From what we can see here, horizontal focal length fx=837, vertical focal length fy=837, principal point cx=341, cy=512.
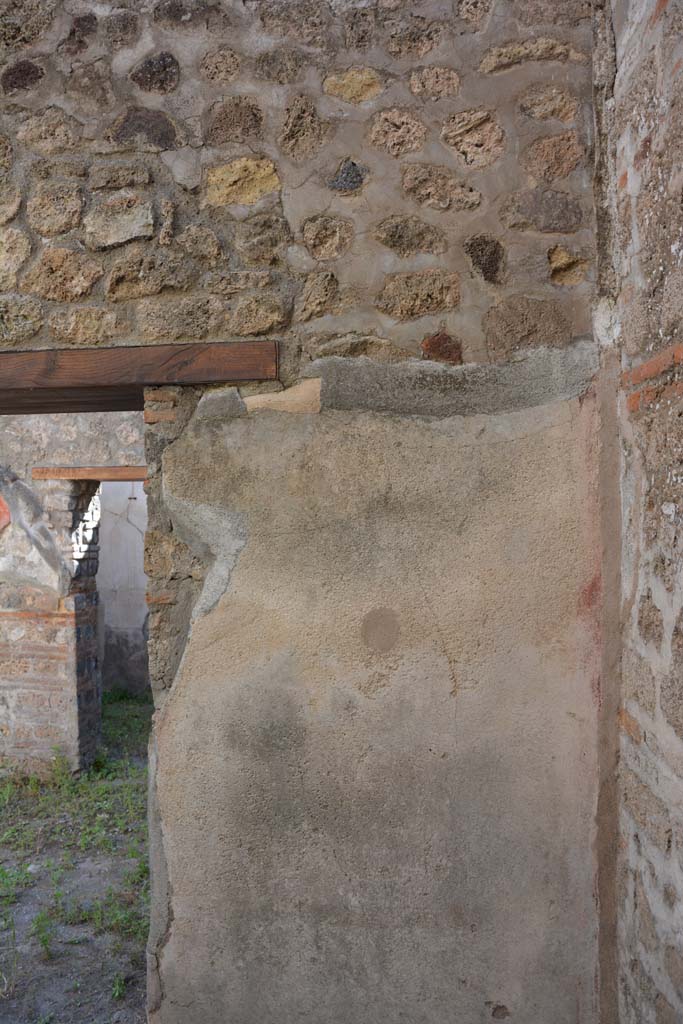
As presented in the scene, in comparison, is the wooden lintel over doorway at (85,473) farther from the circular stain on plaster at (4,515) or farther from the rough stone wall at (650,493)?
the rough stone wall at (650,493)

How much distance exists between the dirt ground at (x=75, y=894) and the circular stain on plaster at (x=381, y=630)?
2225 mm

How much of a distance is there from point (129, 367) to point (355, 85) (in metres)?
1.03

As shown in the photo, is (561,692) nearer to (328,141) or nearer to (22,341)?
(328,141)

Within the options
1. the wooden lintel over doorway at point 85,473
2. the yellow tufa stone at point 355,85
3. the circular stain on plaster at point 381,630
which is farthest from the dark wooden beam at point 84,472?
the circular stain on plaster at point 381,630

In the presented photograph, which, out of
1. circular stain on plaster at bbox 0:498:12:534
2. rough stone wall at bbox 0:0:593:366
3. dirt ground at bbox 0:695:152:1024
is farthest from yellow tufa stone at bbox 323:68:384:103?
circular stain on plaster at bbox 0:498:12:534

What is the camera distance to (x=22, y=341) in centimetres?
249

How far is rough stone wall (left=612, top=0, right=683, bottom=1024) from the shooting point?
5.91 ft

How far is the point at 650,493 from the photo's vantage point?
198 cm

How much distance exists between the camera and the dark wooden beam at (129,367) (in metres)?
2.35

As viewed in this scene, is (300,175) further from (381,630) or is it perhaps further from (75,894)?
(75,894)

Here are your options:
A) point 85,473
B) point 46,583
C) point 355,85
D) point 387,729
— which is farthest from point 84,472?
point 387,729

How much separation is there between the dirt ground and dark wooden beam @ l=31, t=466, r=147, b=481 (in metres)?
2.30

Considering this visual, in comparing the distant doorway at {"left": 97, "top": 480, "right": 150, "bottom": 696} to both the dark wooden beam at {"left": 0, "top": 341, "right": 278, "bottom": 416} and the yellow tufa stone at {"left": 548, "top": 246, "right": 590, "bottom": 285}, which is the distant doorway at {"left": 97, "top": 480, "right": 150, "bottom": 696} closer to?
the dark wooden beam at {"left": 0, "top": 341, "right": 278, "bottom": 416}

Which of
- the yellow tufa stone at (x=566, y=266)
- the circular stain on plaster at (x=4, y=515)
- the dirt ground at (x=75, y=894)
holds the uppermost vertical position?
the circular stain on plaster at (x=4, y=515)
